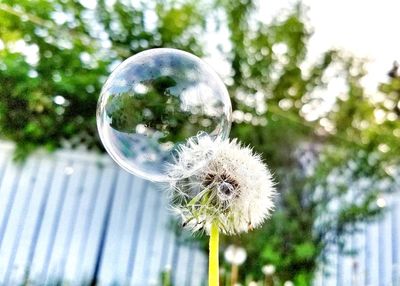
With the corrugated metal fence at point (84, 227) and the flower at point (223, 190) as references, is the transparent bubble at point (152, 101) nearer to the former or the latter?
the flower at point (223, 190)

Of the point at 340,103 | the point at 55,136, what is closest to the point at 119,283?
the point at 55,136

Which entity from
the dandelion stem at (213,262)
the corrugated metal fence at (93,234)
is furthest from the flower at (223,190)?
the corrugated metal fence at (93,234)

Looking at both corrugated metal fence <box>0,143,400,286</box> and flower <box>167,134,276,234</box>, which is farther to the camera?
corrugated metal fence <box>0,143,400,286</box>

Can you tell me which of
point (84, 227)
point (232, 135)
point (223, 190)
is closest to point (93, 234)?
point (84, 227)

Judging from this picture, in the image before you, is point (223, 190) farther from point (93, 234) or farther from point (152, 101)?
point (93, 234)

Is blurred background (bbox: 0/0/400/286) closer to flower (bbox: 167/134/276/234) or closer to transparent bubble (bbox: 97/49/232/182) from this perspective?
transparent bubble (bbox: 97/49/232/182)

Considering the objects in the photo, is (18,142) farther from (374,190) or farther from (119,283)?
(374,190)

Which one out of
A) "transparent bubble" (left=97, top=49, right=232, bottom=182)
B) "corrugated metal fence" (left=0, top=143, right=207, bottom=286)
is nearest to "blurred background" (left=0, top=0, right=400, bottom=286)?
"corrugated metal fence" (left=0, top=143, right=207, bottom=286)

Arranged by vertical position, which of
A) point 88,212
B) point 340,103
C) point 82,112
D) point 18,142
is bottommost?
point 88,212
